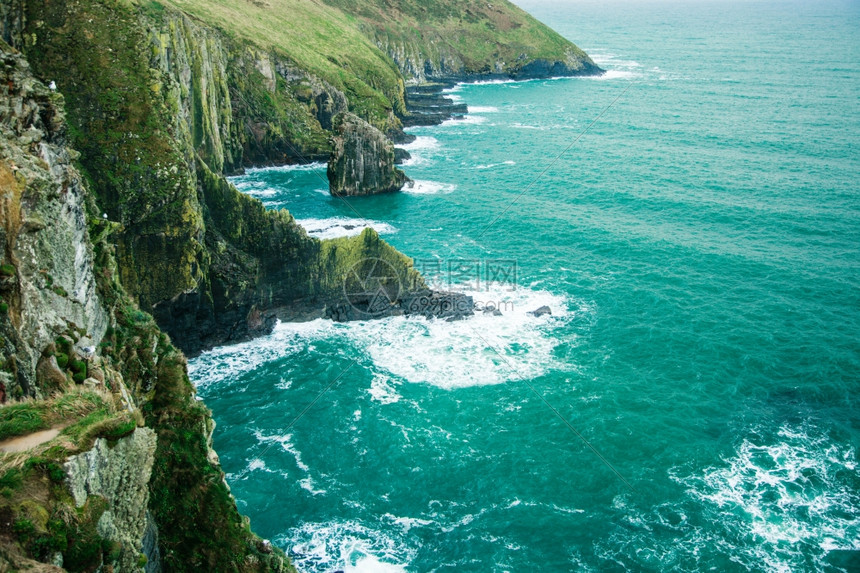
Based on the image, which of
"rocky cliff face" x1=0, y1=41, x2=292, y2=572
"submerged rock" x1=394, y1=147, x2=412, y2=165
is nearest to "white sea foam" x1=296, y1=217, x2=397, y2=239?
"submerged rock" x1=394, y1=147, x2=412, y2=165

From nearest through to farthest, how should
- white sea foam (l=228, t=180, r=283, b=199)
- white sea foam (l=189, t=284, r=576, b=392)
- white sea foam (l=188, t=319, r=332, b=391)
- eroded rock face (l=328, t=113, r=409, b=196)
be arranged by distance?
1. white sea foam (l=188, t=319, r=332, b=391)
2. white sea foam (l=189, t=284, r=576, b=392)
3. eroded rock face (l=328, t=113, r=409, b=196)
4. white sea foam (l=228, t=180, r=283, b=199)

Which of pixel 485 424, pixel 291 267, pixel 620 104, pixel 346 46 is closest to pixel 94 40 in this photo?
pixel 291 267

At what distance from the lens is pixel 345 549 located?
3559 centimetres

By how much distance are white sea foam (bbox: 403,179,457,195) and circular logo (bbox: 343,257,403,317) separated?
1413 inches

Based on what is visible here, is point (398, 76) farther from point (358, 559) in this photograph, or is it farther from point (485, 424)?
point (358, 559)

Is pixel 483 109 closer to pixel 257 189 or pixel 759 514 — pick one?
pixel 257 189

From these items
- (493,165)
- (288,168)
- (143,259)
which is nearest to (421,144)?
(493,165)

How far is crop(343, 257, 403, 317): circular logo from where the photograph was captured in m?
58.3

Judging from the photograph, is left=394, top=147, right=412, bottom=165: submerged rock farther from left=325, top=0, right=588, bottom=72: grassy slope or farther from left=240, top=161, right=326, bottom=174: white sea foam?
left=325, top=0, right=588, bottom=72: grassy slope

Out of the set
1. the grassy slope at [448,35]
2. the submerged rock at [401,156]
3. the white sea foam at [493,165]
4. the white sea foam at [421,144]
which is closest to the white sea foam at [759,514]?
the white sea foam at [493,165]

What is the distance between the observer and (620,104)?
14812 centimetres

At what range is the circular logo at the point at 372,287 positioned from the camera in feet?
191

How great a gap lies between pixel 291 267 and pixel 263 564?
3177 centimetres

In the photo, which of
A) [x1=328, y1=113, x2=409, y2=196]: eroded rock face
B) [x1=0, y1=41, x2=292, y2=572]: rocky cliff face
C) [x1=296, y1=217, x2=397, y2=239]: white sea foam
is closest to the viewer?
[x1=0, y1=41, x2=292, y2=572]: rocky cliff face
